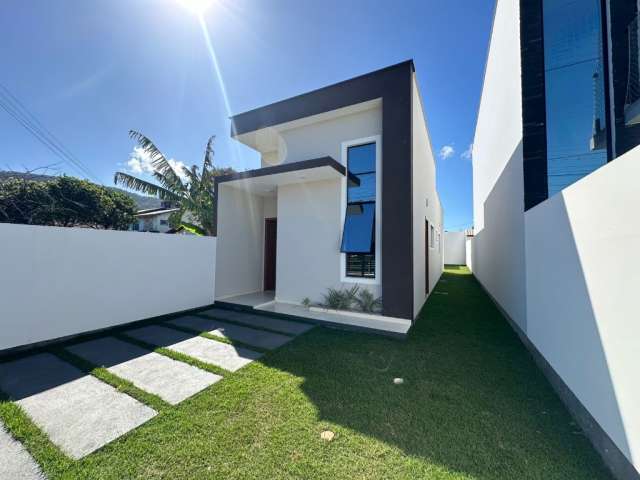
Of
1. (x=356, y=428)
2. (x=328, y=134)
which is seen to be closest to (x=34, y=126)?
(x=328, y=134)

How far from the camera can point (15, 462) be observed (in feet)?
7.34

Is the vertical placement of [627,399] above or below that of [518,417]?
above

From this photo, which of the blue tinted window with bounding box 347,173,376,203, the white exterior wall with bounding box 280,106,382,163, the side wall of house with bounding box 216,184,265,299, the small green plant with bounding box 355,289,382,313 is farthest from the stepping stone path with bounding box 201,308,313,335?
the white exterior wall with bounding box 280,106,382,163

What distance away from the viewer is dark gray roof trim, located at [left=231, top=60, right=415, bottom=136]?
6.60m

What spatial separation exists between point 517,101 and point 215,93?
10.2 meters

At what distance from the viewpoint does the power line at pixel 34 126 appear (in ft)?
41.2

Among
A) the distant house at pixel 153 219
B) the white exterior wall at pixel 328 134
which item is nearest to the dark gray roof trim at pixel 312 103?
Answer: the white exterior wall at pixel 328 134

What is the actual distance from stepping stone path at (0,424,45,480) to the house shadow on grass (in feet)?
8.96

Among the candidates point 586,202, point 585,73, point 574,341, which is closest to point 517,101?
point 585,73

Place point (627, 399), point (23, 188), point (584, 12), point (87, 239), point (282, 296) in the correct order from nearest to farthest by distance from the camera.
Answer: point (627, 399) → point (584, 12) → point (87, 239) → point (282, 296) → point (23, 188)

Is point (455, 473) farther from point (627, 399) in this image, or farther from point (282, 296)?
point (282, 296)

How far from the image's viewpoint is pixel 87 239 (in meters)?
5.34

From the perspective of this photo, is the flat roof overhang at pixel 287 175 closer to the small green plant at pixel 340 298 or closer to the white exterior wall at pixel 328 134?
the white exterior wall at pixel 328 134

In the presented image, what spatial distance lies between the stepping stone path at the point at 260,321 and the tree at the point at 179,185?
446 cm
